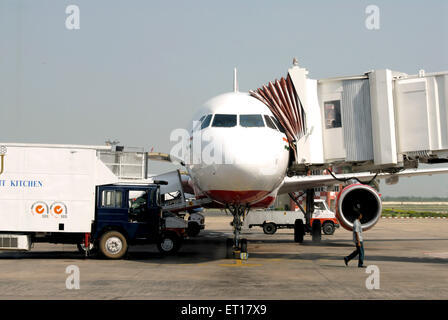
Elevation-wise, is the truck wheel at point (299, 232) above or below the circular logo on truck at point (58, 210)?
below

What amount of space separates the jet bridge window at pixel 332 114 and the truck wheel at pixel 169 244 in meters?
6.47

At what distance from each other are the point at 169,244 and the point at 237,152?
6.47m

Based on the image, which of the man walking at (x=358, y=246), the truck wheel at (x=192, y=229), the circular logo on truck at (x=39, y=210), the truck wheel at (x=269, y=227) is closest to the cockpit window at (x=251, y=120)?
the man walking at (x=358, y=246)

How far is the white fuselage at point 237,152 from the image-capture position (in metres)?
12.7

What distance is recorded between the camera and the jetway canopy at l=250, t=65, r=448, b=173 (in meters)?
14.0

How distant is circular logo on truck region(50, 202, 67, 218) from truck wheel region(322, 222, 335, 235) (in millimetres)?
20785

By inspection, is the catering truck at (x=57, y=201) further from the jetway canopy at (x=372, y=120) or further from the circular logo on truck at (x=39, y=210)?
the jetway canopy at (x=372, y=120)

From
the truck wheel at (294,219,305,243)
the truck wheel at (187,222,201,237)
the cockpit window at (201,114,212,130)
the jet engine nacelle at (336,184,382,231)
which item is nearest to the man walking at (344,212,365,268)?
the jet engine nacelle at (336,184,382,231)

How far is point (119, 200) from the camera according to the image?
53.8ft

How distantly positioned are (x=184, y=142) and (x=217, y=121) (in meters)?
2.58

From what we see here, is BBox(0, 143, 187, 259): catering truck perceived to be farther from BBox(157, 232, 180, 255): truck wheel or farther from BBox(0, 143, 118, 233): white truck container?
BBox(157, 232, 180, 255): truck wheel

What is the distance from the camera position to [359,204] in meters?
16.5

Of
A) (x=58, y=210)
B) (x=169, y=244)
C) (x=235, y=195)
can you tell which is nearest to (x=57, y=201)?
(x=58, y=210)
